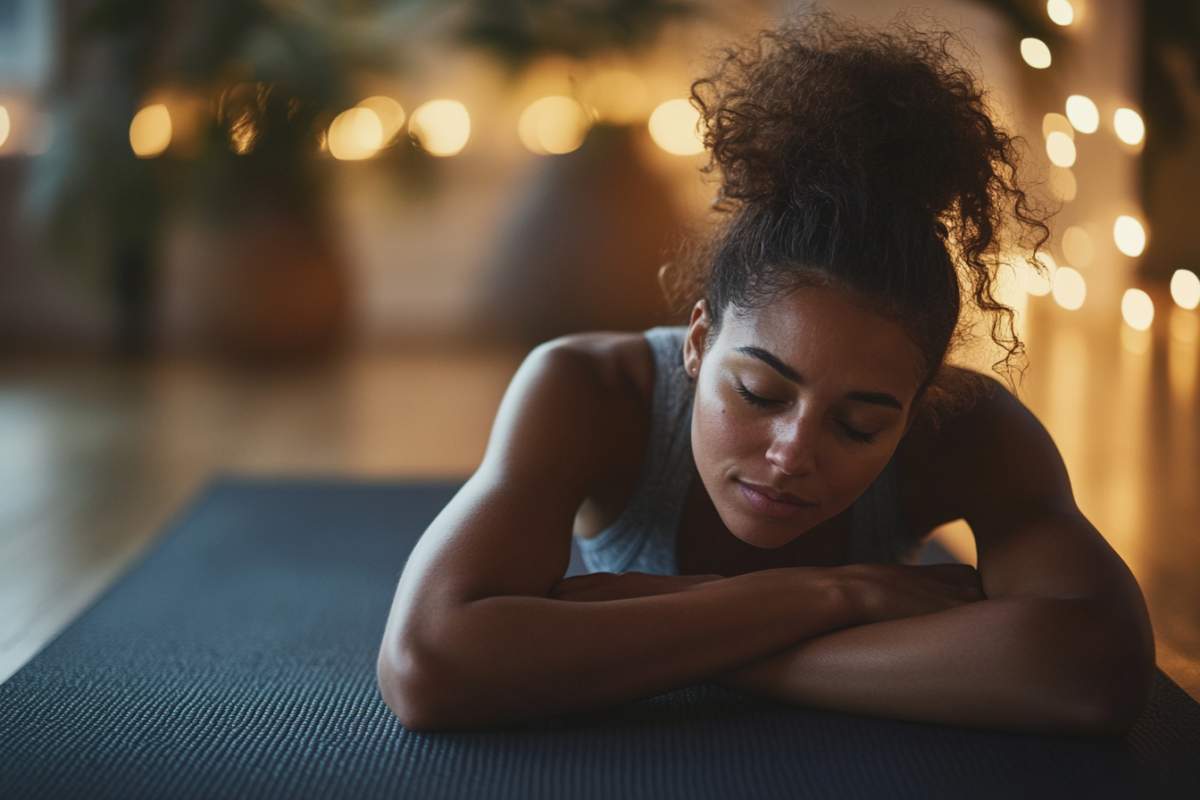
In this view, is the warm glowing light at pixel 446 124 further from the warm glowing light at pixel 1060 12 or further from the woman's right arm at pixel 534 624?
the woman's right arm at pixel 534 624

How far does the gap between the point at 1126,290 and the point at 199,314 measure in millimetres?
2964

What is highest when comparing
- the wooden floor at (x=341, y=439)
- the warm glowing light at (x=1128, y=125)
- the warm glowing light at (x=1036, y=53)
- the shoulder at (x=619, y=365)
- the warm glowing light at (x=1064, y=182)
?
the warm glowing light at (x=1036, y=53)

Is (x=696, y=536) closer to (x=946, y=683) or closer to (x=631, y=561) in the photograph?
(x=631, y=561)

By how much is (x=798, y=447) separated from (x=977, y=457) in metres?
0.30

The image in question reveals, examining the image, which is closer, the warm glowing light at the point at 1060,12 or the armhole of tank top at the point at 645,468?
the armhole of tank top at the point at 645,468

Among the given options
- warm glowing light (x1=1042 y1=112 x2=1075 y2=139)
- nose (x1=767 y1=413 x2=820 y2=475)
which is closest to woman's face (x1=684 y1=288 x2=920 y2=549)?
nose (x1=767 y1=413 x2=820 y2=475)

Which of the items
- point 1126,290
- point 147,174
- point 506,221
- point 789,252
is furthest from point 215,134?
point 789,252

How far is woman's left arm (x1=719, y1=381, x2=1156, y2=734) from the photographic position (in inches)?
45.9

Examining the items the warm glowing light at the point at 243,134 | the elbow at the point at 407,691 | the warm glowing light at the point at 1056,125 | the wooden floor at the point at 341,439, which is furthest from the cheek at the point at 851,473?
the warm glowing light at the point at 243,134

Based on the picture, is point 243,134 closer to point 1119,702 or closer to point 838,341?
point 838,341

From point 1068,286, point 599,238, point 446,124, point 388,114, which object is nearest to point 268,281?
point 388,114

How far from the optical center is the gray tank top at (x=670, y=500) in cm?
141

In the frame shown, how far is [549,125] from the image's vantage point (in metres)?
4.52

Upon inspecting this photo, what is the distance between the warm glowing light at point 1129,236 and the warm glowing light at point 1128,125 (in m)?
0.10
